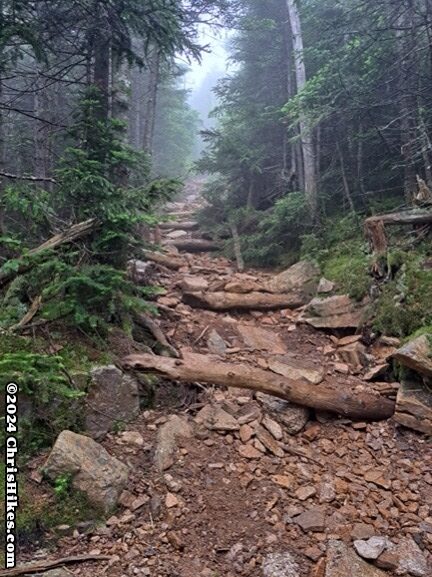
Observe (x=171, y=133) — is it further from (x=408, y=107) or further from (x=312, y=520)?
(x=312, y=520)

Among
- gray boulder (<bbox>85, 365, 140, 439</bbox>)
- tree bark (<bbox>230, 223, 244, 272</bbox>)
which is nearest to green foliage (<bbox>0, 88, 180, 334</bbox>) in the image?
gray boulder (<bbox>85, 365, 140, 439</bbox>)

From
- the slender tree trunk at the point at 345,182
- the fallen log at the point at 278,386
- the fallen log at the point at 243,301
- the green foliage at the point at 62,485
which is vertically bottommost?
the green foliage at the point at 62,485

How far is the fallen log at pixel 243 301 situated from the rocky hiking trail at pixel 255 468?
133cm

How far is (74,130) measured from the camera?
4918 millimetres

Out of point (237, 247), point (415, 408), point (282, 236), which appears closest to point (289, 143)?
point (282, 236)

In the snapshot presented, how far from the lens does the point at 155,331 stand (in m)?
5.94

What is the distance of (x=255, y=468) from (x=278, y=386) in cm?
111

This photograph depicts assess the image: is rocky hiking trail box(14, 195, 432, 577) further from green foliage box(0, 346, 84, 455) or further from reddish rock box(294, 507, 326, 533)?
green foliage box(0, 346, 84, 455)

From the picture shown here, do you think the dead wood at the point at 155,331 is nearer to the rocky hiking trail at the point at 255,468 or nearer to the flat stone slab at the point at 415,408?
the rocky hiking trail at the point at 255,468

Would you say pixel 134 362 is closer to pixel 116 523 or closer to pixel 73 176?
pixel 116 523

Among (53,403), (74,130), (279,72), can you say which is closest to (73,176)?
(74,130)

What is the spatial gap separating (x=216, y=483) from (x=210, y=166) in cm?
1221

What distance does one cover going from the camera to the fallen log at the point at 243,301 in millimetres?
8000

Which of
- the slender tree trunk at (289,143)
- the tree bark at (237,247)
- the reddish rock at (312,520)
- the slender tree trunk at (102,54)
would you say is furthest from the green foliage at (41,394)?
the slender tree trunk at (289,143)
